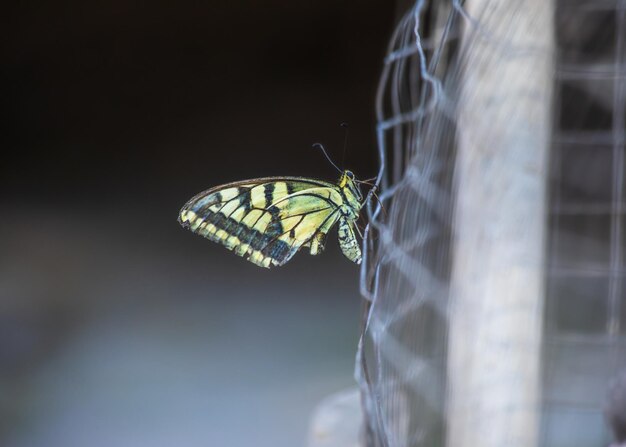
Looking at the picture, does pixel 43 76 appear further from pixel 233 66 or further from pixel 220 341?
pixel 220 341

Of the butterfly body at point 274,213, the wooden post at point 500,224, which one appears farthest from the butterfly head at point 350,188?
the wooden post at point 500,224

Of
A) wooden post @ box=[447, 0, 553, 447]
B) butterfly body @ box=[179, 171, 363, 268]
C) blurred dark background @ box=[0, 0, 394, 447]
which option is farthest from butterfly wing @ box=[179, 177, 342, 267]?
blurred dark background @ box=[0, 0, 394, 447]

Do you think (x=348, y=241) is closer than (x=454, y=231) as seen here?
Yes

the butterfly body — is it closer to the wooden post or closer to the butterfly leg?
the butterfly leg

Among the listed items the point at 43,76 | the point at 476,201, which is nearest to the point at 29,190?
the point at 43,76

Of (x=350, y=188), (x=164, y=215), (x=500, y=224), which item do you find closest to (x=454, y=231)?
(x=500, y=224)

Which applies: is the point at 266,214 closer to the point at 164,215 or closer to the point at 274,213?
the point at 274,213

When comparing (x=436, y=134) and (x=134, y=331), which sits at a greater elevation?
(x=436, y=134)
